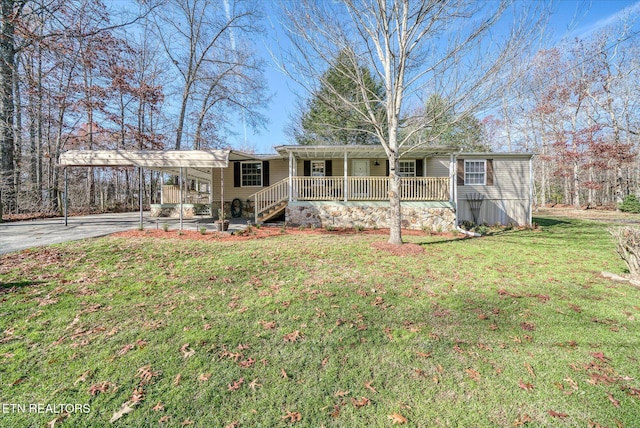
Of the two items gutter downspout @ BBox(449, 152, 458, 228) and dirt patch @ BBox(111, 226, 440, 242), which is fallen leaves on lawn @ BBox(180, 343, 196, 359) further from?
gutter downspout @ BBox(449, 152, 458, 228)

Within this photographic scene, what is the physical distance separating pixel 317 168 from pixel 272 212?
12.3 feet

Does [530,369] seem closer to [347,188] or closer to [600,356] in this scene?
[600,356]

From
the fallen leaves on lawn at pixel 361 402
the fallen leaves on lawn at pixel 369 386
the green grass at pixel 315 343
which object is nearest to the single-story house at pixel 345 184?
the green grass at pixel 315 343

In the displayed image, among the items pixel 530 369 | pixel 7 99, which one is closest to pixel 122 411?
pixel 530 369

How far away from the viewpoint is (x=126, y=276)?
15.0 feet

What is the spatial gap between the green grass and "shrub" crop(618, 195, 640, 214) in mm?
18809

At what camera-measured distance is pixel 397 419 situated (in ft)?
6.23

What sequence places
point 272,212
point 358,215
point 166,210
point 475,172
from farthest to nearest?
point 166,210 < point 475,172 < point 272,212 < point 358,215

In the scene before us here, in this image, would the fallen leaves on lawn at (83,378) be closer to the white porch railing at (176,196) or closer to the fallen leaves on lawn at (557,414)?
the fallen leaves on lawn at (557,414)

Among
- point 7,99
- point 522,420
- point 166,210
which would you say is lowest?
point 522,420

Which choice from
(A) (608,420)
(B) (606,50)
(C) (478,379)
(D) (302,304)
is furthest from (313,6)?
(B) (606,50)

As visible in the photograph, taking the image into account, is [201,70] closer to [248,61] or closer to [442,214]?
[248,61]

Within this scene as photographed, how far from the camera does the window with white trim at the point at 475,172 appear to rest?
12383mm

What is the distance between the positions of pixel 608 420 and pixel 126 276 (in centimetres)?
595
